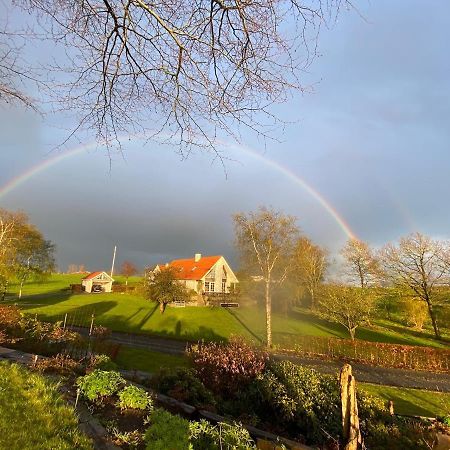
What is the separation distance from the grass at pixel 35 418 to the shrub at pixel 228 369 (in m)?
4.27

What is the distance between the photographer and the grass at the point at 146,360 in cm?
1627

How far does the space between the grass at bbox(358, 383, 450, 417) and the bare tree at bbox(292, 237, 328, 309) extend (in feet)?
96.0

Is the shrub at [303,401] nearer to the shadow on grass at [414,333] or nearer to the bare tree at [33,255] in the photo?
the shadow on grass at [414,333]

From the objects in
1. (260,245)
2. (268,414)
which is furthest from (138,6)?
(260,245)

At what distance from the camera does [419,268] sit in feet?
115

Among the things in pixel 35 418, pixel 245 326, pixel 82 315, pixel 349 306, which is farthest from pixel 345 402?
pixel 82 315

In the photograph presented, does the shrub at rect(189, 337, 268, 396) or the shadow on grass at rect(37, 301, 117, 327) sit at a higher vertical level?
the shadow on grass at rect(37, 301, 117, 327)

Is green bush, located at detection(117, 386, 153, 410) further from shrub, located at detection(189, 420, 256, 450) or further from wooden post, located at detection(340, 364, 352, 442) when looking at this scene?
Result: wooden post, located at detection(340, 364, 352, 442)

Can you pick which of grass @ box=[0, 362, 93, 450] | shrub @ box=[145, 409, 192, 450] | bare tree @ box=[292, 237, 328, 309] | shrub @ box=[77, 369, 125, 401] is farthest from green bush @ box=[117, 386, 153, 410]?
bare tree @ box=[292, 237, 328, 309]

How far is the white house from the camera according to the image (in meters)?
54.5

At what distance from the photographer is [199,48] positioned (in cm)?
337

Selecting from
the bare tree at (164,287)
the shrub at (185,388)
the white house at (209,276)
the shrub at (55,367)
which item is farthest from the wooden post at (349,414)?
the white house at (209,276)

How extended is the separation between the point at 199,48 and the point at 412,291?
3996cm

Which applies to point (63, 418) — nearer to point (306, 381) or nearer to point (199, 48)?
point (199, 48)
